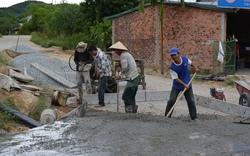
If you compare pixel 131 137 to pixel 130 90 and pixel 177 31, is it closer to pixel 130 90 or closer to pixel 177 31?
pixel 130 90

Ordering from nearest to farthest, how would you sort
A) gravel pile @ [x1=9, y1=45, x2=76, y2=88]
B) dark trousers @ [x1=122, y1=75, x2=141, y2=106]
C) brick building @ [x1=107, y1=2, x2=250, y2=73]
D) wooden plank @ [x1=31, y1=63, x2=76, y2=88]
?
dark trousers @ [x1=122, y1=75, x2=141, y2=106], wooden plank @ [x1=31, y1=63, x2=76, y2=88], gravel pile @ [x1=9, y1=45, x2=76, y2=88], brick building @ [x1=107, y1=2, x2=250, y2=73]

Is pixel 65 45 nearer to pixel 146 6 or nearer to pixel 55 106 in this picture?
pixel 146 6

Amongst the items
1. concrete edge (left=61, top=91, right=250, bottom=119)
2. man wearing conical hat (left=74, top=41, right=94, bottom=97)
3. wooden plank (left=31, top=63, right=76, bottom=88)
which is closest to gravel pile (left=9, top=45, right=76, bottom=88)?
wooden plank (left=31, top=63, right=76, bottom=88)

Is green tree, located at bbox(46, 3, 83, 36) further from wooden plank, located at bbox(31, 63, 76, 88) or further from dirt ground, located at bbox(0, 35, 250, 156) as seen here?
dirt ground, located at bbox(0, 35, 250, 156)

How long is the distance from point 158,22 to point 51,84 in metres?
8.97

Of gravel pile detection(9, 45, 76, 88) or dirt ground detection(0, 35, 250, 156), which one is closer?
dirt ground detection(0, 35, 250, 156)

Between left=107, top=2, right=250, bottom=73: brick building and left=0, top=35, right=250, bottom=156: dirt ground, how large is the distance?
11051mm

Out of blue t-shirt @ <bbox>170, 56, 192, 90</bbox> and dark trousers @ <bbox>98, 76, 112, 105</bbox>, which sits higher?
blue t-shirt @ <bbox>170, 56, 192, 90</bbox>

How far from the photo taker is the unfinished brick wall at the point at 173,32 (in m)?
20.7

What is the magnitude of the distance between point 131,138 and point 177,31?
1499 cm

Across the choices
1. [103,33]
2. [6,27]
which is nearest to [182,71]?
[103,33]

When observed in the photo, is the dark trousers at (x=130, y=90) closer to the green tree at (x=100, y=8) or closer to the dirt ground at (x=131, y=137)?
the dirt ground at (x=131, y=137)

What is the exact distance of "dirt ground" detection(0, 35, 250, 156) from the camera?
6.73 m

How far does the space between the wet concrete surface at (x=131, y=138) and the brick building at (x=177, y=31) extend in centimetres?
1198
